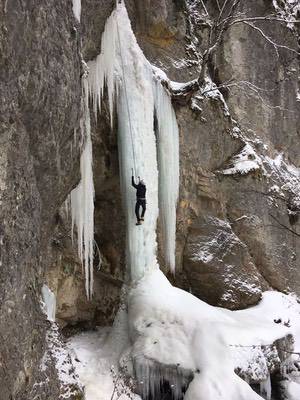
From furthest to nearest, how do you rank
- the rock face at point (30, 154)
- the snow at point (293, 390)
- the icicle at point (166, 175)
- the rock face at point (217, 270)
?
1. the rock face at point (217, 270)
2. the icicle at point (166, 175)
3. the snow at point (293, 390)
4. the rock face at point (30, 154)

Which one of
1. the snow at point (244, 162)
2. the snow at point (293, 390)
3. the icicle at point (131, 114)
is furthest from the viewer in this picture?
the snow at point (244, 162)

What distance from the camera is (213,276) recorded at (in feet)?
35.0

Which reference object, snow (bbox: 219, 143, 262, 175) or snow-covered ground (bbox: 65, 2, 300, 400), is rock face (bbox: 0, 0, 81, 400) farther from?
snow (bbox: 219, 143, 262, 175)

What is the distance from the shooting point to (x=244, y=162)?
1221 cm

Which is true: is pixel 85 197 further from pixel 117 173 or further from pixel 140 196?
pixel 117 173

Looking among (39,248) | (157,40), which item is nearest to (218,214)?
(157,40)

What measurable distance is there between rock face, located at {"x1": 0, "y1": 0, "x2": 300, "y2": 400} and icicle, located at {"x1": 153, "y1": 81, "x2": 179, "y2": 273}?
2.12 ft

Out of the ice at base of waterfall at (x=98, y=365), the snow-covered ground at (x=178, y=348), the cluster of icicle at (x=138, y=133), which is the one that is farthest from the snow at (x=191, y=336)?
the cluster of icicle at (x=138, y=133)

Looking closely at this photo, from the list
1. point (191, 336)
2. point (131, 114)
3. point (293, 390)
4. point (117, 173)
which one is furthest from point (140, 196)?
point (293, 390)

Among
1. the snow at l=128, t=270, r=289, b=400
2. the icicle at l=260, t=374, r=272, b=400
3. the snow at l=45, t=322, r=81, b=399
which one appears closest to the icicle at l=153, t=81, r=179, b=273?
the snow at l=128, t=270, r=289, b=400

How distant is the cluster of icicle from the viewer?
8.70 metres

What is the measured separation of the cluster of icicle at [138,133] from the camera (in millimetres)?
8699

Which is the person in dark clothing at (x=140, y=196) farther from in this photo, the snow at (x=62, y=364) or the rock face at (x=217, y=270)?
the snow at (x=62, y=364)

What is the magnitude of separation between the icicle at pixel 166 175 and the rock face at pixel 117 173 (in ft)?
2.12
